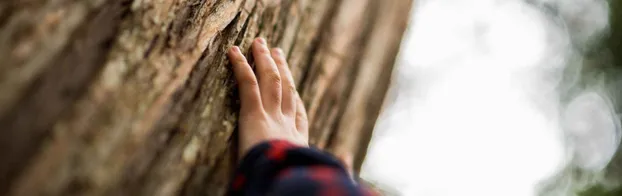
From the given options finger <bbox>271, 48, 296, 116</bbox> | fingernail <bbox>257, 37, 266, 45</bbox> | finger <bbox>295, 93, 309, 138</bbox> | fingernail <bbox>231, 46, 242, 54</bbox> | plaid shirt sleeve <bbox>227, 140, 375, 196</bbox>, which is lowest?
plaid shirt sleeve <bbox>227, 140, 375, 196</bbox>

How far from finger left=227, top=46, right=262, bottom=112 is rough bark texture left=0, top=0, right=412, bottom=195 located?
2 cm

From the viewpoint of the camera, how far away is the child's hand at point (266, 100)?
82cm

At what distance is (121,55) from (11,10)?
0.41 ft

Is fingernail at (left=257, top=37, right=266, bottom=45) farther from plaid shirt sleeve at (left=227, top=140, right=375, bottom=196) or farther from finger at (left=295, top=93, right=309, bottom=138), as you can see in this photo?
plaid shirt sleeve at (left=227, top=140, right=375, bottom=196)

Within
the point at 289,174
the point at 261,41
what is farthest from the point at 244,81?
the point at 289,174

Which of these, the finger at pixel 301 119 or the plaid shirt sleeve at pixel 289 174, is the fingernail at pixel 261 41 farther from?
the plaid shirt sleeve at pixel 289 174

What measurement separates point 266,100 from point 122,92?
310mm

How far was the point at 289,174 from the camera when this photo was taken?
0.64m

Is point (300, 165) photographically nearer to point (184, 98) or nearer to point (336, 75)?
point (184, 98)

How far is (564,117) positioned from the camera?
4348mm

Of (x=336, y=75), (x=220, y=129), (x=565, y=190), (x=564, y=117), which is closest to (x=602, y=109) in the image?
(x=564, y=117)

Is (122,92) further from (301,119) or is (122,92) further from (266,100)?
(301,119)

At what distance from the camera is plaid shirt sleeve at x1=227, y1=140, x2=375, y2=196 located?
0.60m

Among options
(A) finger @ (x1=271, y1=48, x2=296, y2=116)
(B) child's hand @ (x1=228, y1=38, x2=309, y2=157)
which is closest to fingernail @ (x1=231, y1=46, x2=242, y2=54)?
(B) child's hand @ (x1=228, y1=38, x2=309, y2=157)
